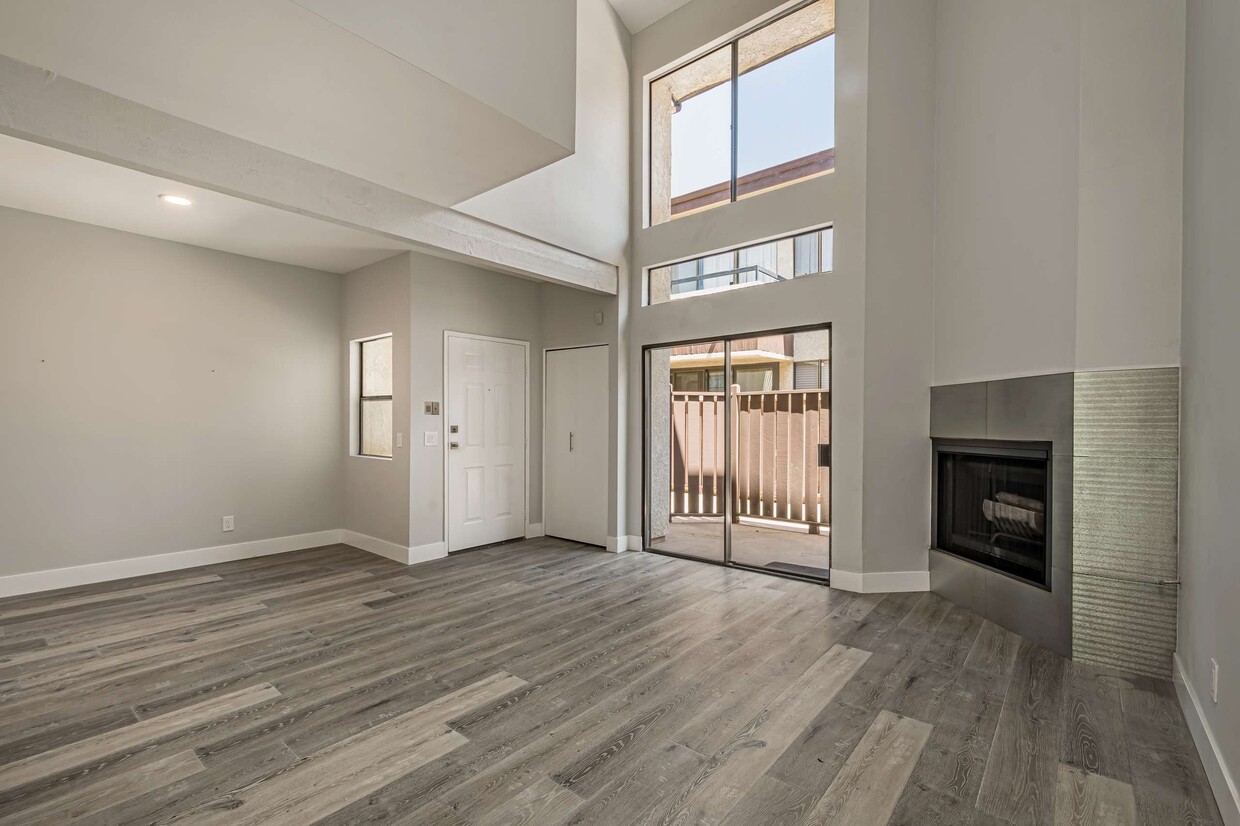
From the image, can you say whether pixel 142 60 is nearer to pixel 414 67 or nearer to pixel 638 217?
pixel 414 67

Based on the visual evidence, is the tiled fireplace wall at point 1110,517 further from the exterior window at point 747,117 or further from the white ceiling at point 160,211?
the white ceiling at point 160,211

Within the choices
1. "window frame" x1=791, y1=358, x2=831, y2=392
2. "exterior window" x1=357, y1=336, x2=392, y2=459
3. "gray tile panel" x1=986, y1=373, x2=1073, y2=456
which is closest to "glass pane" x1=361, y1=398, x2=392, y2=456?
"exterior window" x1=357, y1=336, x2=392, y2=459

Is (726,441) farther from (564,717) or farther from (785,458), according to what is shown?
(564,717)

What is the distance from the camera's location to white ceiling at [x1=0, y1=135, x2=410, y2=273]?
3426mm

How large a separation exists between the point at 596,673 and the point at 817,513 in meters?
2.74

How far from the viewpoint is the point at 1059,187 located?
331 centimetres

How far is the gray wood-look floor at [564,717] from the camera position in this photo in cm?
195

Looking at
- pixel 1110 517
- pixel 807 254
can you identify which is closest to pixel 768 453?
pixel 807 254

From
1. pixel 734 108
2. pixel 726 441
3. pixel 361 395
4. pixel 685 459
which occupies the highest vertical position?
pixel 734 108

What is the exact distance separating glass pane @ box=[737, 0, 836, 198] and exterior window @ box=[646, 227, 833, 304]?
555mm

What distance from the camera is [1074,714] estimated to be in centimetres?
254

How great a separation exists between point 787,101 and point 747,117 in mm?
402

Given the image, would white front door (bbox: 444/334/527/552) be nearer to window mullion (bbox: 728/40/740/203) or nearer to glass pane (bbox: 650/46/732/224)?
glass pane (bbox: 650/46/732/224)

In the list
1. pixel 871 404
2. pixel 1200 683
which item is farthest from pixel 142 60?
pixel 1200 683
